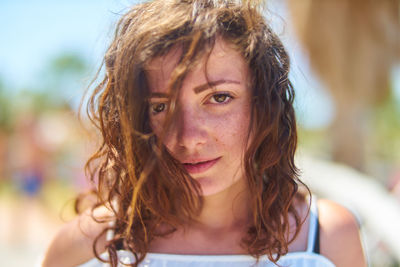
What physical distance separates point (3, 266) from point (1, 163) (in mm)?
11083

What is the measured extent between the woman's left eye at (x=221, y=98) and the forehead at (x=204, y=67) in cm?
7

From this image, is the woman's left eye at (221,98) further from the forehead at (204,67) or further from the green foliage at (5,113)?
the green foliage at (5,113)

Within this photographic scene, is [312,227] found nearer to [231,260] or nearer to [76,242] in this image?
[231,260]

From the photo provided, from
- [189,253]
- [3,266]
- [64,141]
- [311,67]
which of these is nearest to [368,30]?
[311,67]

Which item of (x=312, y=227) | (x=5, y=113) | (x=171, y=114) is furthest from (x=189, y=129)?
(x=5, y=113)

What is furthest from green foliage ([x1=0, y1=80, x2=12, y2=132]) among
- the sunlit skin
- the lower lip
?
the lower lip

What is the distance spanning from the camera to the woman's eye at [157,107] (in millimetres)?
1452

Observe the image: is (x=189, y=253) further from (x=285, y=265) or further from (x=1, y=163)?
(x=1, y=163)

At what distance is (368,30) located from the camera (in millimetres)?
5434

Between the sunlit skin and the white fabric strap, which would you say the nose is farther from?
the white fabric strap

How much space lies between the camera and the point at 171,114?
4.39 ft

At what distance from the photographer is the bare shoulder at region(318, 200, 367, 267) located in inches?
61.9

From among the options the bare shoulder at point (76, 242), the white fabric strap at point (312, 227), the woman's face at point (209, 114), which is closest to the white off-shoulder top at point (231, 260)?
the white fabric strap at point (312, 227)

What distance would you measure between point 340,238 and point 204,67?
915 millimetres
